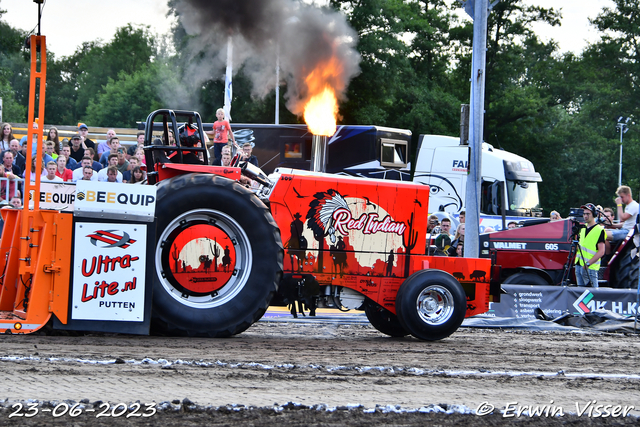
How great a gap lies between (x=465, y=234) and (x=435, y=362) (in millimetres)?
6980

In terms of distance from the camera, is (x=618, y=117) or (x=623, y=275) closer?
(x=623, y=275)

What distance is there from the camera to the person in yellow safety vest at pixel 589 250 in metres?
12.9

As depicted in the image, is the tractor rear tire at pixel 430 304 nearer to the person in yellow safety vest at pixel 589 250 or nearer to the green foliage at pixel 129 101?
the person in yellow safety vest at pixel 589 250

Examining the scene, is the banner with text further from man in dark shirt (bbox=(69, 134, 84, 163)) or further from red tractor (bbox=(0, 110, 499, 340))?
man in dark shirt (bbox=(69, 134, 84, 163))

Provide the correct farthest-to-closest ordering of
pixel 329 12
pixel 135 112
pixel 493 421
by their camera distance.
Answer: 1. pixel 135 112
2. pixel 329 12
3. pixel 493 421

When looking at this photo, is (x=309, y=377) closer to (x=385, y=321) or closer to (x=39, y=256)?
(x=39, y=256)

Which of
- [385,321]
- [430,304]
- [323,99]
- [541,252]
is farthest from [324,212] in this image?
[541,252]

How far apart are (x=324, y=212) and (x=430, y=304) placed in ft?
4.99

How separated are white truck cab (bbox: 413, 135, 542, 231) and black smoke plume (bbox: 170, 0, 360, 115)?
10.0 metres

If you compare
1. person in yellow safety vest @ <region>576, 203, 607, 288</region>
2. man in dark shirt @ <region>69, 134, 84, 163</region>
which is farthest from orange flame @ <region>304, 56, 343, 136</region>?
person in yellow safety vest @ <region>576, 203, 607, 288</region>

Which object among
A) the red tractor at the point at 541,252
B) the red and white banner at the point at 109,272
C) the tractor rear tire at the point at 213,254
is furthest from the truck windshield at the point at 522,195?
the red and white banner at the point at 109,272

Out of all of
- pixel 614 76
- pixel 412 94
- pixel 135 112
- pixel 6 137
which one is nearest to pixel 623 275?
pixel 6 137

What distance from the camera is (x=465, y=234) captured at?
43.6 ft

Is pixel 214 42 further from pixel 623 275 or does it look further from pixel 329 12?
pixel 623 275
